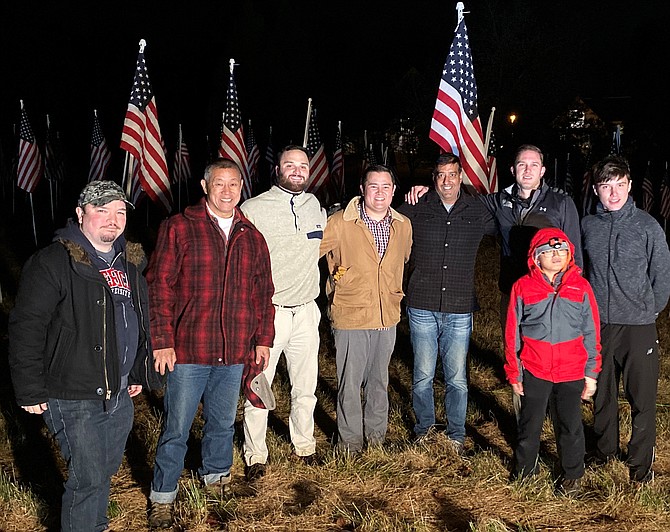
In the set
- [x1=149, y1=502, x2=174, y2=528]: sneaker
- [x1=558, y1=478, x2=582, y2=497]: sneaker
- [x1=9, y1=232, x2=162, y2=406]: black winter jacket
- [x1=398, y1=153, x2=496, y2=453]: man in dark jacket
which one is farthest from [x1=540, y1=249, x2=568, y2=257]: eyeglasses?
[x1=149, y1=502, x2=174, y2=528]: sneaker

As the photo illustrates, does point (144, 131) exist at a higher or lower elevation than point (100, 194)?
higher

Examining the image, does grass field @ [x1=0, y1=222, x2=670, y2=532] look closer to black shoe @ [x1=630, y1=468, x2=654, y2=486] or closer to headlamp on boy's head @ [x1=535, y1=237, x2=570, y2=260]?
black shoe @ [x1=630, y1=468, x2=654, y2=486]

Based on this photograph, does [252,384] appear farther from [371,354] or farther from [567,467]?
[567,467]

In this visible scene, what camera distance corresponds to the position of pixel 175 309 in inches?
179

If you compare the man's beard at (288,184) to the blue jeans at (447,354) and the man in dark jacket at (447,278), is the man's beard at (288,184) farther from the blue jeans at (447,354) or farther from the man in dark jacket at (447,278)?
the blue jeans at (447,354)

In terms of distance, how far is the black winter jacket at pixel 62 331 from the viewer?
356cm

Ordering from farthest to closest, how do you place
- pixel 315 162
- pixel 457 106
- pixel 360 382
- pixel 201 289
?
pixel 315 162 < pixel 457 106 < pixel 360 382 < pixel 201 289

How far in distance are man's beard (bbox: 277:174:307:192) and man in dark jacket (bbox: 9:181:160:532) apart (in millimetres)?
1519

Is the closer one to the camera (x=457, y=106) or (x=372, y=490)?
(x=372, y=490)

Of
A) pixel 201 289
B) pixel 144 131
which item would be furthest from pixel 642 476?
pixel 144 131

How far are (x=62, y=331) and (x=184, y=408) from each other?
115 cm

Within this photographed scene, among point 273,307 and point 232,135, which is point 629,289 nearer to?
point 273,307

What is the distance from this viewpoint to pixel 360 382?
561 cm

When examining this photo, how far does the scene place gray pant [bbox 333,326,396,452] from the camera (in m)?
5.55
